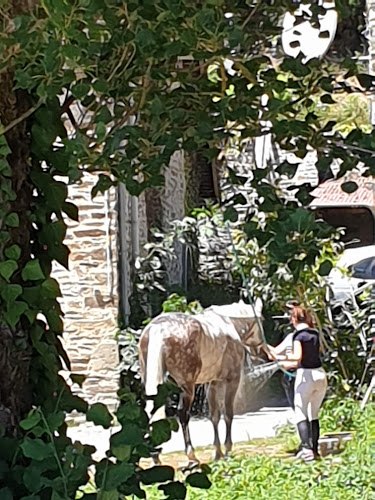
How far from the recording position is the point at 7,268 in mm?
737

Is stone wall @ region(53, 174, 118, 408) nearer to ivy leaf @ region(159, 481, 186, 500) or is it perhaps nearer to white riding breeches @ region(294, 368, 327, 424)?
white riding breeches @ region(294, 368, 327, 424)

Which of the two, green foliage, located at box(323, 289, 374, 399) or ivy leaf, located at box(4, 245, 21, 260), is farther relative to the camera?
green foliage, located at box(323, 289, 374, 399)

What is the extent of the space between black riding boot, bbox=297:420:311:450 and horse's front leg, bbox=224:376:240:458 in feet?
1.13

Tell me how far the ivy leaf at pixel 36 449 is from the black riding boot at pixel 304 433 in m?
2.98

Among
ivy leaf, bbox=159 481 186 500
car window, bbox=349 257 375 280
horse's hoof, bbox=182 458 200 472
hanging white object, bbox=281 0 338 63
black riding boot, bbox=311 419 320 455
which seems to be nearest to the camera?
ivy leaf, bbox=159 481 186 500

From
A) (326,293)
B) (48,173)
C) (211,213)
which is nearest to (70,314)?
(211,213)

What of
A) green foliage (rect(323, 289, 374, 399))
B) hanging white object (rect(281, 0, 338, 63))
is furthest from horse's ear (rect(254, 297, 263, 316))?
hanging white object (rect(281, 0, 338, 63))

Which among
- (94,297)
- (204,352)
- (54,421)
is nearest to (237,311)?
(204,352)

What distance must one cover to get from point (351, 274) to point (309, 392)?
942mm

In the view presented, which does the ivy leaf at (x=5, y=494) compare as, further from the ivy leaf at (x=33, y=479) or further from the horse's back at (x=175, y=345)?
the horse's back at (x=175, y=345)

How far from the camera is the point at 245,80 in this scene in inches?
32.9

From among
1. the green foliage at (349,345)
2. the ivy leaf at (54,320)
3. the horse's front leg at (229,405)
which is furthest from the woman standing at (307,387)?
the ivy leaf at (54,320)

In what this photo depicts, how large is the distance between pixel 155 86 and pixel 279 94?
0.39 ft

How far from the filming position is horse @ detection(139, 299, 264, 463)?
366cm
